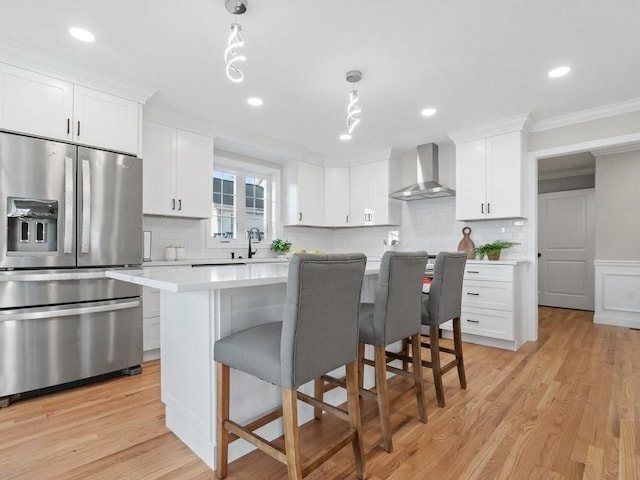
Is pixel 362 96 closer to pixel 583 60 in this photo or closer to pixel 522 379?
pixel 583 60

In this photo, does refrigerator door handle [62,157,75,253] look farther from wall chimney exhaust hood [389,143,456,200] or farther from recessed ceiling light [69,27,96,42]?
wall chimney exhaust hood [389,143,456,200]

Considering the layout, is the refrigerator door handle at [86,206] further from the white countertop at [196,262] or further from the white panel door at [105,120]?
the white countertop at [196,262]

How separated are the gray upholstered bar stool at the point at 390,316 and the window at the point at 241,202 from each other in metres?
3.05

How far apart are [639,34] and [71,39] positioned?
3.83 meters

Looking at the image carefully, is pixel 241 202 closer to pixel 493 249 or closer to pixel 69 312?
pixel 69 312

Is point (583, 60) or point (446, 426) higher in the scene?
point (583, 60)

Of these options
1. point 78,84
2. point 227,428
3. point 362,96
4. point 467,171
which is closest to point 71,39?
point 78,84

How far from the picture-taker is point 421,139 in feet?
15.3

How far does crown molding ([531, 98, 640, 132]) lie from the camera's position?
344cm

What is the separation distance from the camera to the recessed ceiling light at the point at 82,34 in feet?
7.54

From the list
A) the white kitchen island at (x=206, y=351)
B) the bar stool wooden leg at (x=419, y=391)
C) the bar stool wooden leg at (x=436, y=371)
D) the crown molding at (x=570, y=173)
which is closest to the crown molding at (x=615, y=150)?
the crown molding at (x=570, y=173)

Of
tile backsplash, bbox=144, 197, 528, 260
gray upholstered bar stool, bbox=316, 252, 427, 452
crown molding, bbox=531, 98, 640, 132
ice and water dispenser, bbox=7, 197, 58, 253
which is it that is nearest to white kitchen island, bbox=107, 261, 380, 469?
gray upholstered bar stool, bbox=316, 252, 427, 452

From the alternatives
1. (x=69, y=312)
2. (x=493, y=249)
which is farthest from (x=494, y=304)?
(x=69, y=312)

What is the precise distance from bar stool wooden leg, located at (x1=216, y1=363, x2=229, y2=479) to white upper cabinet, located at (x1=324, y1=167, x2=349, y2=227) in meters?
4.04
